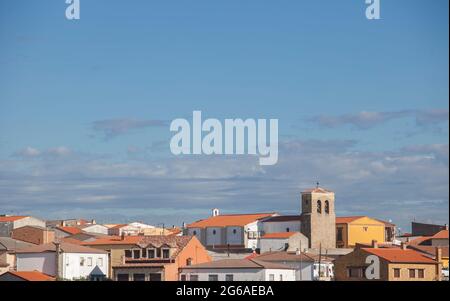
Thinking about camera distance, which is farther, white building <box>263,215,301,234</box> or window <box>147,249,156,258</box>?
white building <box>263,215,301,234</box>

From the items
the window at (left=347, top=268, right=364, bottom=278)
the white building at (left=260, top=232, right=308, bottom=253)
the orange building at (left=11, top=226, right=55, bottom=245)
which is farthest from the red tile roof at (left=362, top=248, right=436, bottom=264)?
the orange building at (left=11, top=226, right=55, bottom=245)

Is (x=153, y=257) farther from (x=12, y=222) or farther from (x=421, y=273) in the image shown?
(x=12, y=222)

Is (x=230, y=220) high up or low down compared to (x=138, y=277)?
up

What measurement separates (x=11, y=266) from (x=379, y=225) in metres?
44.6

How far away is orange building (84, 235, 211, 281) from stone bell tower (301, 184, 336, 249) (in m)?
28.0

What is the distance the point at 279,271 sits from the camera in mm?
58438

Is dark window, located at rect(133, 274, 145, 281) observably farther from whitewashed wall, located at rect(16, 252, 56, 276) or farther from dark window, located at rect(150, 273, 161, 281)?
whitewashed wall, located at rect(16, 252, 56, 276)

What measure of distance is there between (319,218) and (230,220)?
29.2 ft

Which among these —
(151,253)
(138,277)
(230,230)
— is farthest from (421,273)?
(230,230)

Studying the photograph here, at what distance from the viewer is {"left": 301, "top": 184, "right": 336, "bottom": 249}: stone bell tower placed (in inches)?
3632

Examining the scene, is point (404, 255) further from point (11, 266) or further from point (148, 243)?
point (11, 266)

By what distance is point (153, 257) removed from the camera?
6172 cm
